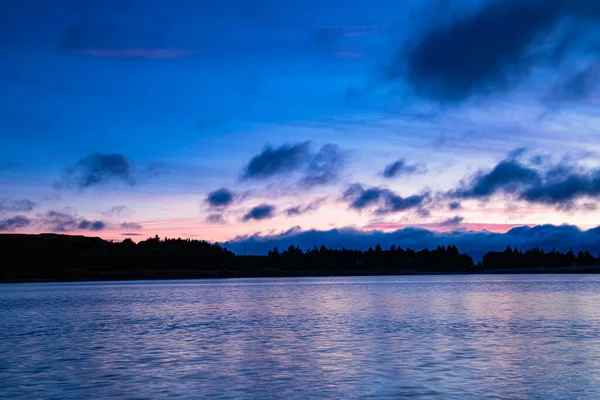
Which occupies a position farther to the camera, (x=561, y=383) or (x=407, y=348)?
(x=407, y=348)

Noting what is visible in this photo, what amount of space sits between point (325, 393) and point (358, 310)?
49378 mm

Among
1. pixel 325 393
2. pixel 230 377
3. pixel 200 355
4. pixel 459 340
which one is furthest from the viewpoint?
pixel 459 340

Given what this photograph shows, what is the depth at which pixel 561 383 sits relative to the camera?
27.3 meters

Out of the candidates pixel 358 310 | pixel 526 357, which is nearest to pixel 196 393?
pixel 526 357

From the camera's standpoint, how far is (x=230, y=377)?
99.2ft

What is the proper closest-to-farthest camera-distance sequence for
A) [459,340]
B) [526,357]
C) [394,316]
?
1. [526,357]
2. [459,340]
3. [394,316]

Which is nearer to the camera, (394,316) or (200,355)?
(200,355)

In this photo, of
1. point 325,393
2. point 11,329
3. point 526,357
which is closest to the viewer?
point 325,393

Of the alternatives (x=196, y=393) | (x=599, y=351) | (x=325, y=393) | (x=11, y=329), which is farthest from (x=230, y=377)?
(x=11, y=329)

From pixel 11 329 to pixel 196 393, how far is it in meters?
38.1

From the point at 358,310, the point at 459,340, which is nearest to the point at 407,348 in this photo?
the point at 459,340

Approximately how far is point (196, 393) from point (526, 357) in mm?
19175

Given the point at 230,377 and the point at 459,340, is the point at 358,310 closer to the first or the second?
the point at 459,340

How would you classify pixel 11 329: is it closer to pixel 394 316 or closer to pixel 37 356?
pixel 37 356
